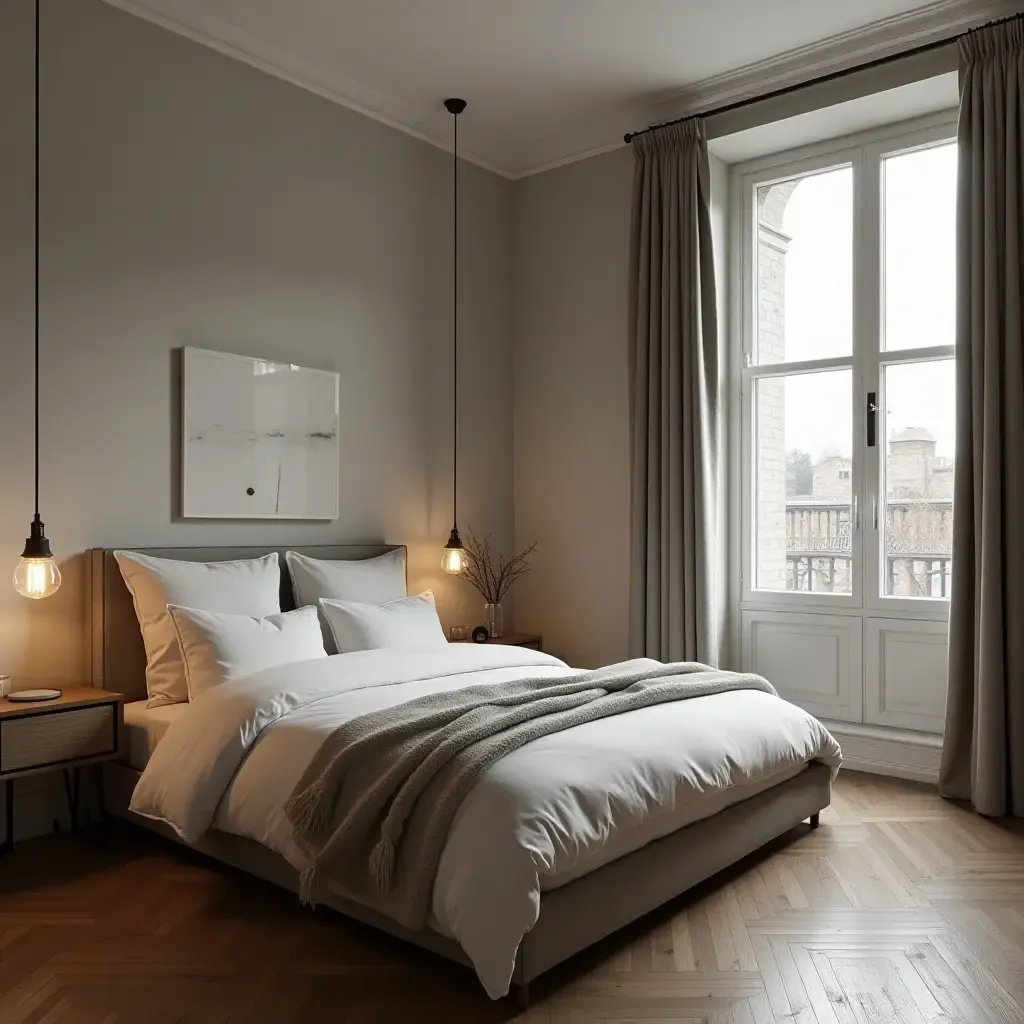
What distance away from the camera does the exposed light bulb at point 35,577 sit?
10.2ft

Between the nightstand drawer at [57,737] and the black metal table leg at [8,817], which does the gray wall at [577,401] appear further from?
the black metal table leg at [8,817]

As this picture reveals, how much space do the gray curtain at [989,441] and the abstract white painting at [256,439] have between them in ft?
8.81

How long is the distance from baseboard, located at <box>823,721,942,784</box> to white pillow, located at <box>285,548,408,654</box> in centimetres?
213

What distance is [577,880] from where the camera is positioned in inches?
94.1

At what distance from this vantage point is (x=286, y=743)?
2.77m

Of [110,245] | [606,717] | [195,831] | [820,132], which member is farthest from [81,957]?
[820,132]

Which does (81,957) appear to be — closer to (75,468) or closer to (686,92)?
(75,468)

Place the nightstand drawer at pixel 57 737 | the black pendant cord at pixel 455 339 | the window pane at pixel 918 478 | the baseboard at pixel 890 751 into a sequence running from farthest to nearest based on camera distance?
the black pendant cord at pixel 455 339 < the window pane at pixel 918 478 < the baseboard at pixel 890 751 < the nightstand drawer at pixel 57 737

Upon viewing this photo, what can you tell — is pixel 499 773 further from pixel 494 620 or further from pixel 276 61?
pixel 276 61

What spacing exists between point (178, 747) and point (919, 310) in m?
3.54

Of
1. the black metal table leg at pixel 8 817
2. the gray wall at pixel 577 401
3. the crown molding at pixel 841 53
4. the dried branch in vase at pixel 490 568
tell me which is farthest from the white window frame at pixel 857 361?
the black metal table leg at pixel 8 817

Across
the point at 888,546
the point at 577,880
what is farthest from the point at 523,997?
the point at 888,546

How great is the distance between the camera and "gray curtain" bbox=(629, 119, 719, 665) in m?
4.56

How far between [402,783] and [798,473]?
2.91 m
